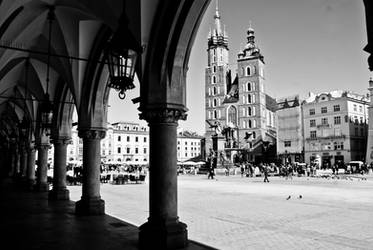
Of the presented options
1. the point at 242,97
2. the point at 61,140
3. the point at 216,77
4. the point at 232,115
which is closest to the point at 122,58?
the point at 61,140

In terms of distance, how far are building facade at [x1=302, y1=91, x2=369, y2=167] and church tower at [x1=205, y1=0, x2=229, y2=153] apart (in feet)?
105

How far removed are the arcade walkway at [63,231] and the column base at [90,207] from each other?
11.6 inches

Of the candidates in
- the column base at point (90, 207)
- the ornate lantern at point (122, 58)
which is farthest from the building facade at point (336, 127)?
the ornate lantern at point (122, 58)

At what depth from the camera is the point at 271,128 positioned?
9519cm

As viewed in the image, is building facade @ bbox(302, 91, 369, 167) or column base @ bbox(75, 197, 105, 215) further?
building facade @ bbox(302, 91, 369, 167)

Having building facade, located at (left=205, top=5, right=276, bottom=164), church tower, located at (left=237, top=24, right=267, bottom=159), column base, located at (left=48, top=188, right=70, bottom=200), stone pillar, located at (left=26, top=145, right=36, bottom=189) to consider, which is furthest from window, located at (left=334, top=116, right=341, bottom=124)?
column base, located at (left=48, top=188, right=70, bottom=200)

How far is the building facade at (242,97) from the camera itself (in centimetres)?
8744

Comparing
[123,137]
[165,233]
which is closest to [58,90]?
[165,233]

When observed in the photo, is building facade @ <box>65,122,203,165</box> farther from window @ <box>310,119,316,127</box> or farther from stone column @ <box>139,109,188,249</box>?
stone column @ <box>139,109,188,249</box>

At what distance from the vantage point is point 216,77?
101m

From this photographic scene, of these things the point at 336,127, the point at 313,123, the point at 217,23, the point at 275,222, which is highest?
the point at 217,23

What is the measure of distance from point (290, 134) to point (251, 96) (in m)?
19.0

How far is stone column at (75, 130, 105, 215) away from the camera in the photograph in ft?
36.3

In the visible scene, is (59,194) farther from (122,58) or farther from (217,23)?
(217,23)
